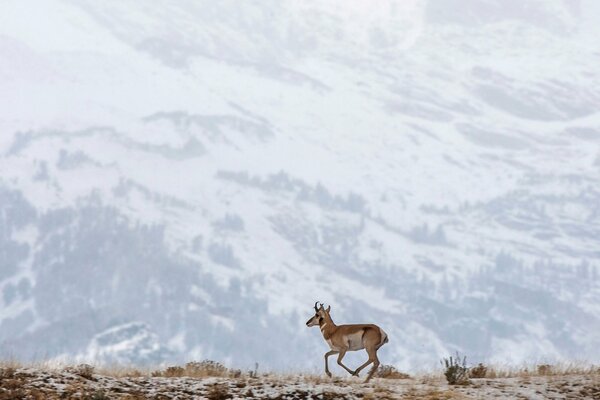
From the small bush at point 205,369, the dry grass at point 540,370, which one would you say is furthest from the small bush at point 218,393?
the dry grass at point 540,370

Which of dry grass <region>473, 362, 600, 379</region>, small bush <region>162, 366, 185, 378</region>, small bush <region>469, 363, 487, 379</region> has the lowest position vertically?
small bush <region>162, 366, 185, 378</region>

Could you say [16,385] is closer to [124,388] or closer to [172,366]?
[124,388]

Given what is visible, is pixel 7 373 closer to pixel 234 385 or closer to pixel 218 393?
pixel 218 393

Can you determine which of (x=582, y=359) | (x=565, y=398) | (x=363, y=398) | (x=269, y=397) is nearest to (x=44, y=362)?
(x=269, y=397)

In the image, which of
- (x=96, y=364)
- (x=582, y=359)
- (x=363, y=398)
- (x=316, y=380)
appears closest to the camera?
(x=363, y=398)

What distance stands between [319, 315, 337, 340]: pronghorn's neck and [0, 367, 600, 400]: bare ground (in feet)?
2.61

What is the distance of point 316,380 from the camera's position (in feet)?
60.7

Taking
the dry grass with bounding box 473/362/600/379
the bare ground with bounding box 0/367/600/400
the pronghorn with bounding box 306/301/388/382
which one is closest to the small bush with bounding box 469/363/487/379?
the dry grass with bounding box 473/362/600/379

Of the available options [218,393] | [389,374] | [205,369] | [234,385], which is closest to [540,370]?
[389,374]

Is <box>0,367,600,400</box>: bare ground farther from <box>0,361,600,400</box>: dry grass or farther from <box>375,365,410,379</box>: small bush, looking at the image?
<box>375,365,410,379</box>: small bush

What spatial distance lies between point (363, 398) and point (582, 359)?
8.23m

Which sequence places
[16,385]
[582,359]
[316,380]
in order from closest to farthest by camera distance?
[16,385] → [316,380] → [582,359]

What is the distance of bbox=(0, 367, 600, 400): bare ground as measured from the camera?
1617cm

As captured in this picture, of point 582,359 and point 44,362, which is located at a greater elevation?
point 582,359
